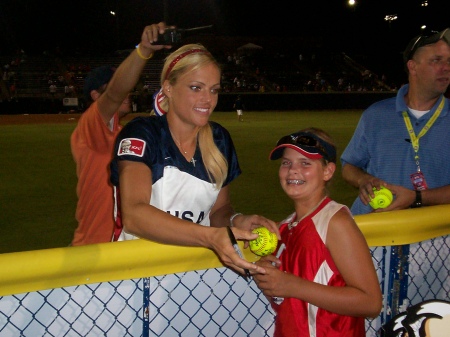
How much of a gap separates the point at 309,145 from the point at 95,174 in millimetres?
1670

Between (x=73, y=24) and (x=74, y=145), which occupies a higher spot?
(x=74, y=145)

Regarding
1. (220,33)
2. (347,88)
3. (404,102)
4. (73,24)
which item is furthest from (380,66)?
(404,102)

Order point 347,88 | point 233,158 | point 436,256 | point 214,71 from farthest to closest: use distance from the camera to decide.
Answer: point 347,88 → point 436,256 → point 233,158 → point 214,71

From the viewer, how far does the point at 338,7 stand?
64.5 metres

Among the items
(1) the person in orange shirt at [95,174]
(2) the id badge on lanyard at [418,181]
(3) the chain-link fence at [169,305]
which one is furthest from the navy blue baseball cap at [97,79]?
(2) the id badge on lanyard at [418,181]

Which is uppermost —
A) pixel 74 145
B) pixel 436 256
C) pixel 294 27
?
pixel 74 145

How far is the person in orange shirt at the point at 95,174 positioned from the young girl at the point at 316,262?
1.43 m

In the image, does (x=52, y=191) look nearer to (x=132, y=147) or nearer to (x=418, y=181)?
(x=418, y=181)

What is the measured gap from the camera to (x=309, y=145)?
2.38 metres

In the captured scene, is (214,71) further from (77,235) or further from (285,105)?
(285,105)

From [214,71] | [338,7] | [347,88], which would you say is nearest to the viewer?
[214,71]

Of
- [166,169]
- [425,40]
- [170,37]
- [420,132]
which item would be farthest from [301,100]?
[166,169]

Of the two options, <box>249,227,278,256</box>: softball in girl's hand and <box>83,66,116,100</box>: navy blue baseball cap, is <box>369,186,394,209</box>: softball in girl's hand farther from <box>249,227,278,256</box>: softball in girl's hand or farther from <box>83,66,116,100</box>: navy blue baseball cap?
<box>83,66,116,100</box>: navy blue baseball cap

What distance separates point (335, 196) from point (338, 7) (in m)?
60.3
